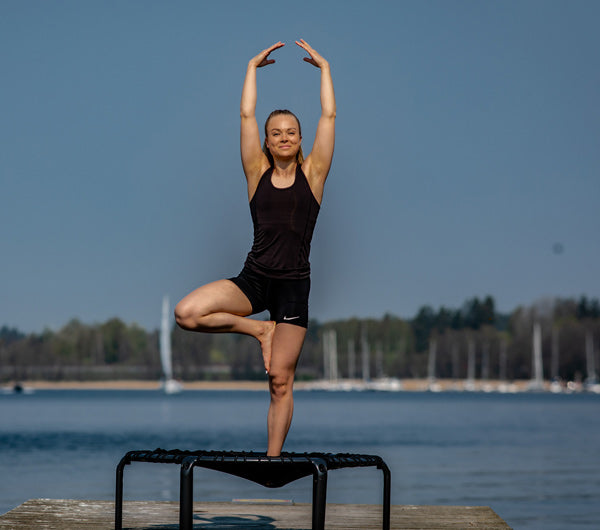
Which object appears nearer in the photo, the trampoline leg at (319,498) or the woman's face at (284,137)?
the trampoline leg at (319,498)

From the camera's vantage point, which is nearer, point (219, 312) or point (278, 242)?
point (219, 312)

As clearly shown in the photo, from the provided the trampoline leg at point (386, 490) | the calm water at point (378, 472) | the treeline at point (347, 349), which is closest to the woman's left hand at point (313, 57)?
the trampoline leg at point (386, 490)

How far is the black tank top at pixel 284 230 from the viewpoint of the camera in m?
5.90

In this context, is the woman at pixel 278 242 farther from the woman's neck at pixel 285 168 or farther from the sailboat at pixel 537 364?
the sailboat at pixel 537 364

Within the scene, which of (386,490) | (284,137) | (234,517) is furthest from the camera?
(234,517)

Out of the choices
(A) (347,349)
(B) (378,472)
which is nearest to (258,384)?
(A) (347,349)

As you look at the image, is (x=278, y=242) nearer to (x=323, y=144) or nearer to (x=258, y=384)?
(x=323, y=144)

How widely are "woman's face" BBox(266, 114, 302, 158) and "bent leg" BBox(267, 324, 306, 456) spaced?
1057mm

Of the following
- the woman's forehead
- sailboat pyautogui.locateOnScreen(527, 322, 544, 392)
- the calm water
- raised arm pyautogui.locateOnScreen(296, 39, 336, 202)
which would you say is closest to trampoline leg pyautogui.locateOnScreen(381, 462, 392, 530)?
raised arm pyautogui.locateOnScreen(296, 39, 336, 202)

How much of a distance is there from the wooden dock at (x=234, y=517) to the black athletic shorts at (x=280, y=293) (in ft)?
6.48

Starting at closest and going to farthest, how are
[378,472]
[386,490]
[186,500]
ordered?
[186,500], [386,490], [378,472]

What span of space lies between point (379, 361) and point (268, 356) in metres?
126

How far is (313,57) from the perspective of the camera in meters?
6.14

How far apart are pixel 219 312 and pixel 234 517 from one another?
2.75 m
